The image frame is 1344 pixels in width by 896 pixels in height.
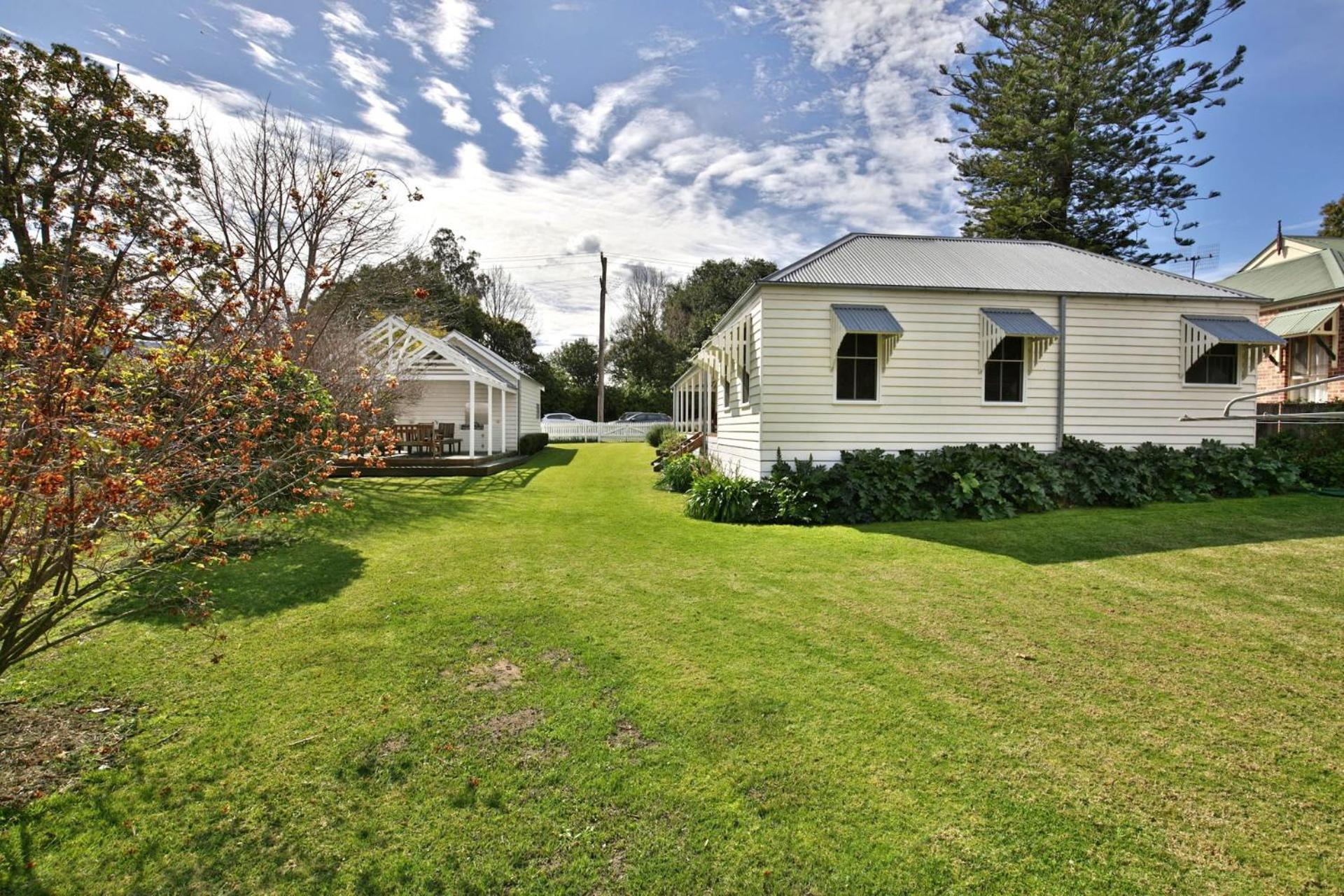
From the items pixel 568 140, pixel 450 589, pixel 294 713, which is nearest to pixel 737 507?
pixel 450 589

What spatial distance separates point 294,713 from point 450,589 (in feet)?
7.04

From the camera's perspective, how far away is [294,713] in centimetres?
313

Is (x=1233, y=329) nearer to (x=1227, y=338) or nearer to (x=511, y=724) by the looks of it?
(x=1227, y=338)

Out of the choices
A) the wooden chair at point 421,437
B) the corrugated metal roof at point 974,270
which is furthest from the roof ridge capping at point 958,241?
the wooden chair at point 421,437

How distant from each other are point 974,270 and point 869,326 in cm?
330

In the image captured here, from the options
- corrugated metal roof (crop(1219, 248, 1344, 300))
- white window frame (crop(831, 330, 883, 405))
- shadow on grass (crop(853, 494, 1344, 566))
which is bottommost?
shadow on grass (crop(853, 494, 1344, 566))

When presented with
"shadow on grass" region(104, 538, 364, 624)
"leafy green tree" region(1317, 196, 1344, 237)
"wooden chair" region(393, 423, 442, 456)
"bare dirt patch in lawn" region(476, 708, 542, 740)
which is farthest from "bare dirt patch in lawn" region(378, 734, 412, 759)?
"leafy green tree" region(1317, 196, 1344, 237)

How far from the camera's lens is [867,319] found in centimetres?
932

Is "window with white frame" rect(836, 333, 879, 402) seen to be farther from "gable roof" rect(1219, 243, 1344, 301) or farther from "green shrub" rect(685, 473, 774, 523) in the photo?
"gable roof" rect(1219, 243, 1344, 301)

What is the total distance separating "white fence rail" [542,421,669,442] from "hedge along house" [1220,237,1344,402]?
24268mm

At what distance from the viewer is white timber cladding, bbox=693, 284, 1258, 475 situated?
9570 millimetres

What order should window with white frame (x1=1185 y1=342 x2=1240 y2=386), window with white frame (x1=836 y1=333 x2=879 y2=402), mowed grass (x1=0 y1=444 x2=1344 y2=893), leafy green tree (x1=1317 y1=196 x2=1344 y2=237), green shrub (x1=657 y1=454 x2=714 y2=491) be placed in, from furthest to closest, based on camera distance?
1. leafy green tree (x1=1317 y1=196 x2=1344 y2=237)
2. green shrub (x1=657 y1=454 x2=714 y2=491)
3. window with white frame (x1=1185 y1=342 x2=1240 y2=386)
4. window with white frame (x1=836 y1=333 x2=879 y2=402)
5. mowed grass (x1=0 y1=444 x2=1344 y2=893)

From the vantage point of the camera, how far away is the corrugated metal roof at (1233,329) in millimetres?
9867

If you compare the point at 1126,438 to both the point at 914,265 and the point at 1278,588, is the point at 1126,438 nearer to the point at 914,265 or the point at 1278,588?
the point at 914,265
